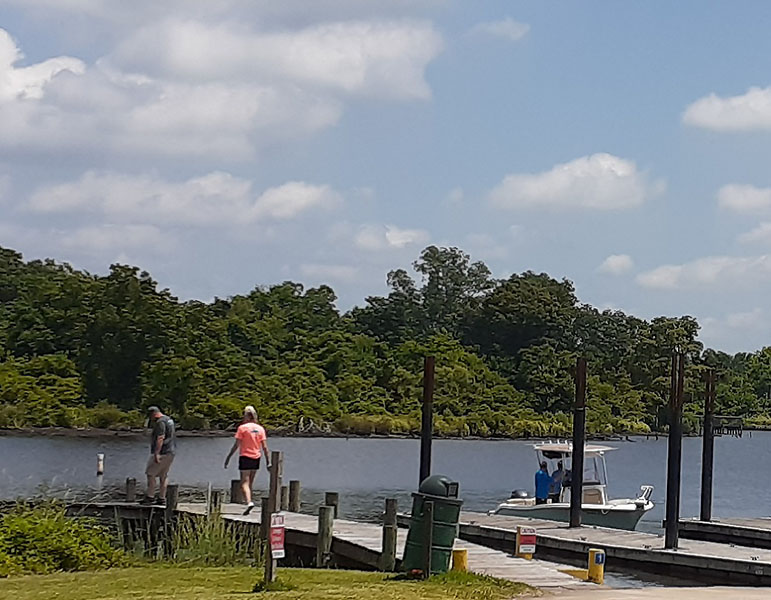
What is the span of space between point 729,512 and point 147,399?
146 ft

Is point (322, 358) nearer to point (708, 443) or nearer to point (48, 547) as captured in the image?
point (708, 443)

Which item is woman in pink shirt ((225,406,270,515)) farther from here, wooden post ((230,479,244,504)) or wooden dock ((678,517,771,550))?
wooden dock ((678,517,771,550))

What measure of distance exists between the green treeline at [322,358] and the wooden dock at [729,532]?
3943 cm

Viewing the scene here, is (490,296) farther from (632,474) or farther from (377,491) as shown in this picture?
(377,491)

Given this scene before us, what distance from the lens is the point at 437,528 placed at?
1670 centimetres

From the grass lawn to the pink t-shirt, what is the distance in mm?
4949

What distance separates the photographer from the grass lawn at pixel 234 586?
15.1m

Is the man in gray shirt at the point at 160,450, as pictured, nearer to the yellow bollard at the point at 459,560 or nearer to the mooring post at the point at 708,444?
the yellow bollard at the point at 459,560

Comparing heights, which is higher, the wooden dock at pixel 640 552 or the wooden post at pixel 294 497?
the wooden post at pixel 294 497

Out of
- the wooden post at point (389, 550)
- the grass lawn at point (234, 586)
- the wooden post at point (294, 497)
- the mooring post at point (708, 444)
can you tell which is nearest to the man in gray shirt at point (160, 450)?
the wooden post at point (294, 497)

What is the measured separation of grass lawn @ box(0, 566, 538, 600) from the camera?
→ 595 inches

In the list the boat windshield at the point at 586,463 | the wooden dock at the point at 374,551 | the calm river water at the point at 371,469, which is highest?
the boat windshield at the point at 586,463

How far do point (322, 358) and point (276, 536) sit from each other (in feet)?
286

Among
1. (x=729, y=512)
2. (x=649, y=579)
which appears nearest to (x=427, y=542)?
(x=649, y=579)
